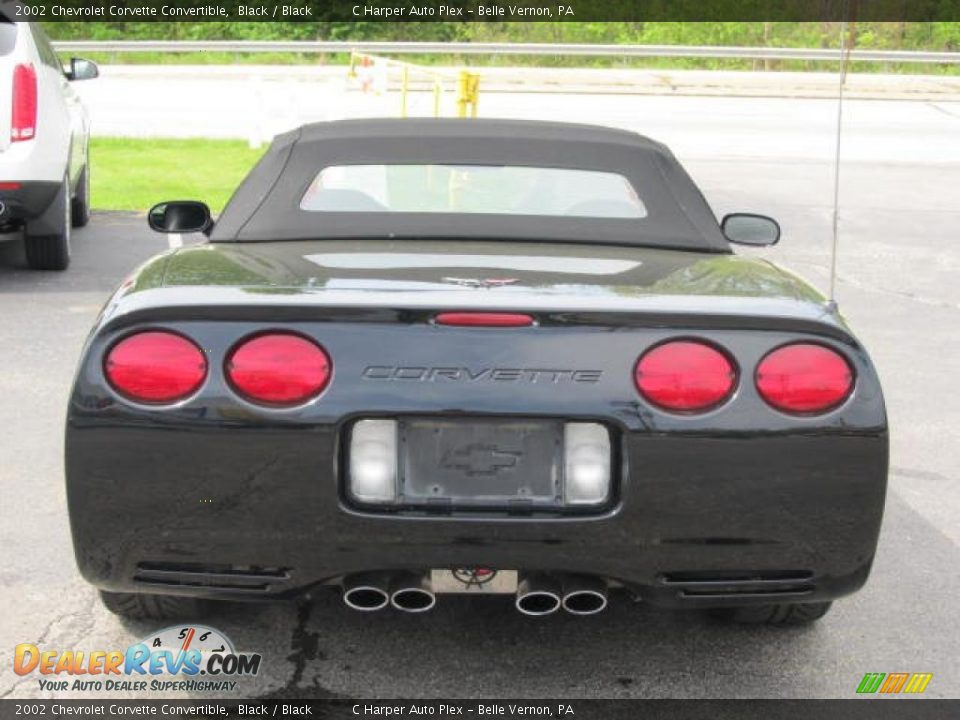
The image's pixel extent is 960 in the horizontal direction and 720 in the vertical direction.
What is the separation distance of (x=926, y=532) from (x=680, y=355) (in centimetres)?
223

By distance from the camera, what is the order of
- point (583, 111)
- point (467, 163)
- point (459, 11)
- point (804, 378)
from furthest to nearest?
point (459, 11) < point (583, 111) < point (467, 163) < point (804, 378)

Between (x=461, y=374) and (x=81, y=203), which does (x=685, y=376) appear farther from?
(x=81, y=203)

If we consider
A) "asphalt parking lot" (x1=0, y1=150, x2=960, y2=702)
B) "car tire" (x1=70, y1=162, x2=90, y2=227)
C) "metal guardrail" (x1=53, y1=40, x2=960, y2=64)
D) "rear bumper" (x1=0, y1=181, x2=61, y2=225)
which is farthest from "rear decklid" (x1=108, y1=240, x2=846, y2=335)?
"metal guardrail" (x1=53, y1=40, x2=960, y2=64)

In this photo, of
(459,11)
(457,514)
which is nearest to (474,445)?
(457,514)

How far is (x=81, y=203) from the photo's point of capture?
1263 centimetres

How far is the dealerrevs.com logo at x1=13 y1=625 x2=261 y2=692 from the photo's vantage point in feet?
12.9

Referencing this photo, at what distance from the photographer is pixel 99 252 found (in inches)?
455

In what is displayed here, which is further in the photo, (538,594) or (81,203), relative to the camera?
(81,203)

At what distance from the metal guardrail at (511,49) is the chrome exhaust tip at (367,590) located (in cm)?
2774

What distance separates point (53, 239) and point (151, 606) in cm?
669

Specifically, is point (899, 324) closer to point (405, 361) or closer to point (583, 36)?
point (405, 361)

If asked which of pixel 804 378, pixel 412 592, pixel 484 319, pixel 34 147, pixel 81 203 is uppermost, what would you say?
pixel 484 319

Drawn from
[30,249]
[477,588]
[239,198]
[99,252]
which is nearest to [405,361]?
[477,588]

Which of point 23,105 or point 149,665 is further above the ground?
point 23,105
